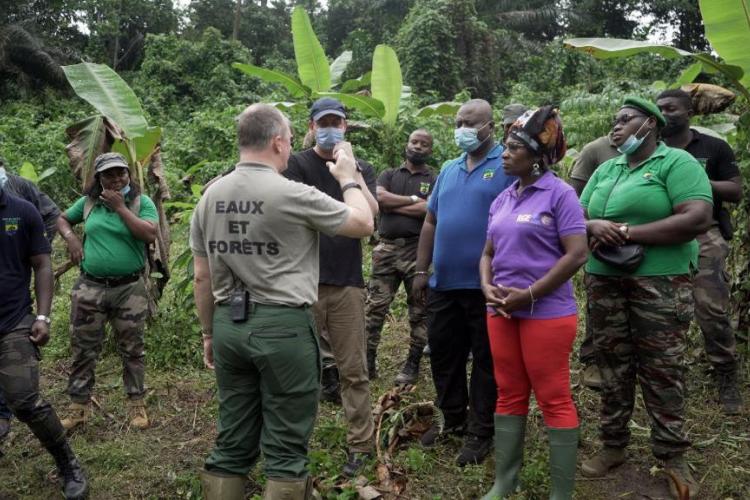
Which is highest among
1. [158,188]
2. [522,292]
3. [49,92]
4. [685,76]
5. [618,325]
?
[49,92]

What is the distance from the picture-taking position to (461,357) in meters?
4.00

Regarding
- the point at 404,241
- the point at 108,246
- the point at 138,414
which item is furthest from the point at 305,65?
the point at 138,414

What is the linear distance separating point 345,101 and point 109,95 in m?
3.22

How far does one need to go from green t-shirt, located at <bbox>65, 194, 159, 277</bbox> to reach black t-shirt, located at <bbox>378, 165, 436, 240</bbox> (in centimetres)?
193

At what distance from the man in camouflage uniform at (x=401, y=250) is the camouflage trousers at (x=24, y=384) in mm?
2383

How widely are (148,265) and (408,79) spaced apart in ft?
41.5

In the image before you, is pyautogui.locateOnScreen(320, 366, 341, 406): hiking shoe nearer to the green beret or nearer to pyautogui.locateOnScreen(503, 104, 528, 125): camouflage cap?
pyautogui.locateOnScreen(503, 104, 528, 125): camouflage cap

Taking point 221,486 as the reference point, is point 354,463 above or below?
below

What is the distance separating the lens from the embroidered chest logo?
369cm

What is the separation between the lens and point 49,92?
59.0 ft

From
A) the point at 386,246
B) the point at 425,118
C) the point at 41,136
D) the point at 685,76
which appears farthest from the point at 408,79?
the point at 386,246

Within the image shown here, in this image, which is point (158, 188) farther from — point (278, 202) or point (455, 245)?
point (278, 202)

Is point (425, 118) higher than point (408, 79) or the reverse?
the reverse

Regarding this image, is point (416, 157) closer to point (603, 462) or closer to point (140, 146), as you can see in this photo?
point (140, 146)
